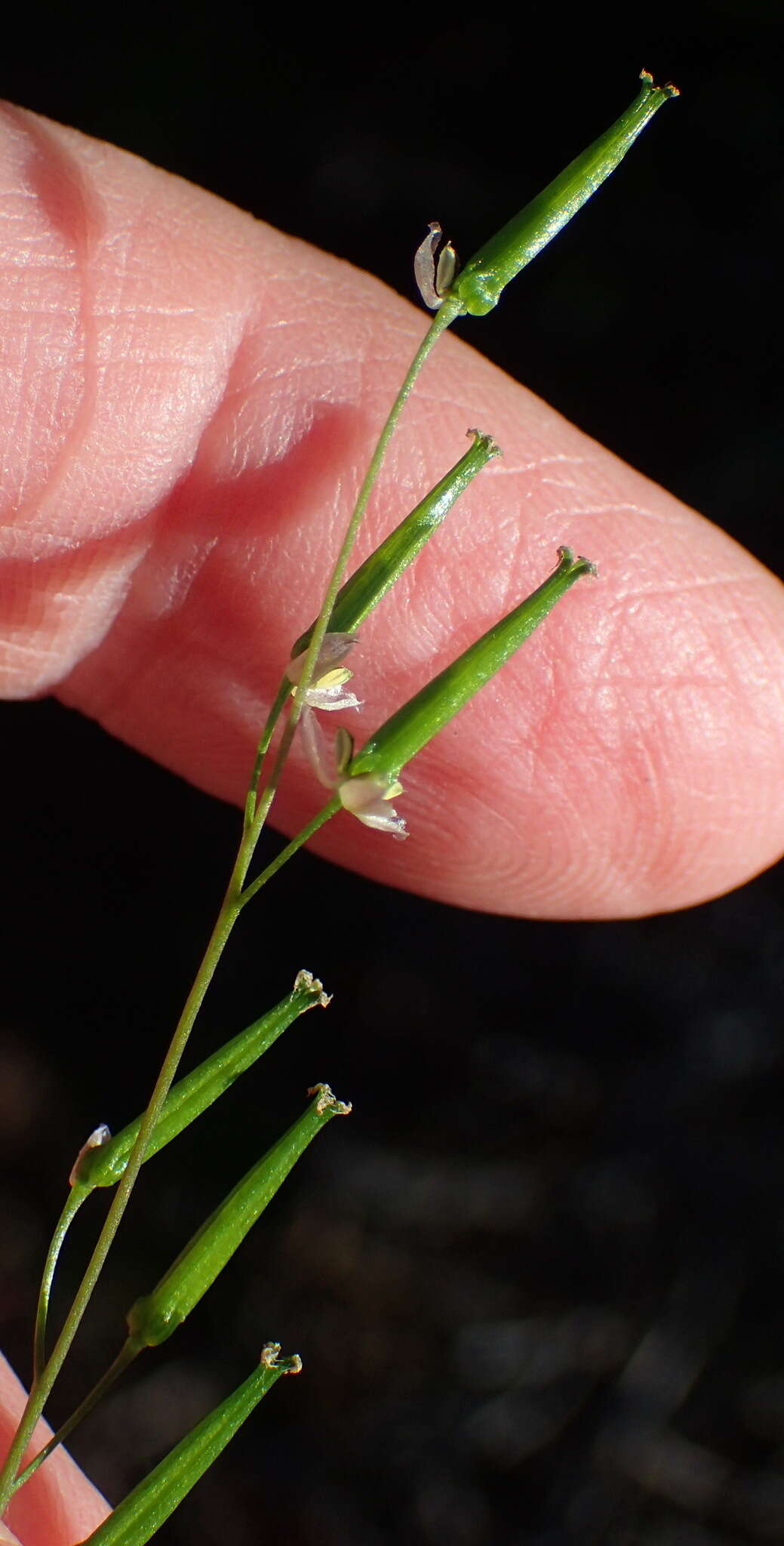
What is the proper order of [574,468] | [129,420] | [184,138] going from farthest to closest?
[184,138], [574,468], [129,420]

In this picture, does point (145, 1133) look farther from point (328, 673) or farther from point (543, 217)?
point (543, 217)

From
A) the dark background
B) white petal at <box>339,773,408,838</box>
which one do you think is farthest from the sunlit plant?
the dark background

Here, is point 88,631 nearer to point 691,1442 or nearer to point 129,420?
point 129,420

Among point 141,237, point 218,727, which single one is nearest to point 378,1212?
point 218,727

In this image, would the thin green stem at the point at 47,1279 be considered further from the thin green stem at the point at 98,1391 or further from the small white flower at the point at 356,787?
the small white flower at the point at 356,787

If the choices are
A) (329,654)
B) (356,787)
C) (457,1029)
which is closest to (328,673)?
(329,654)
